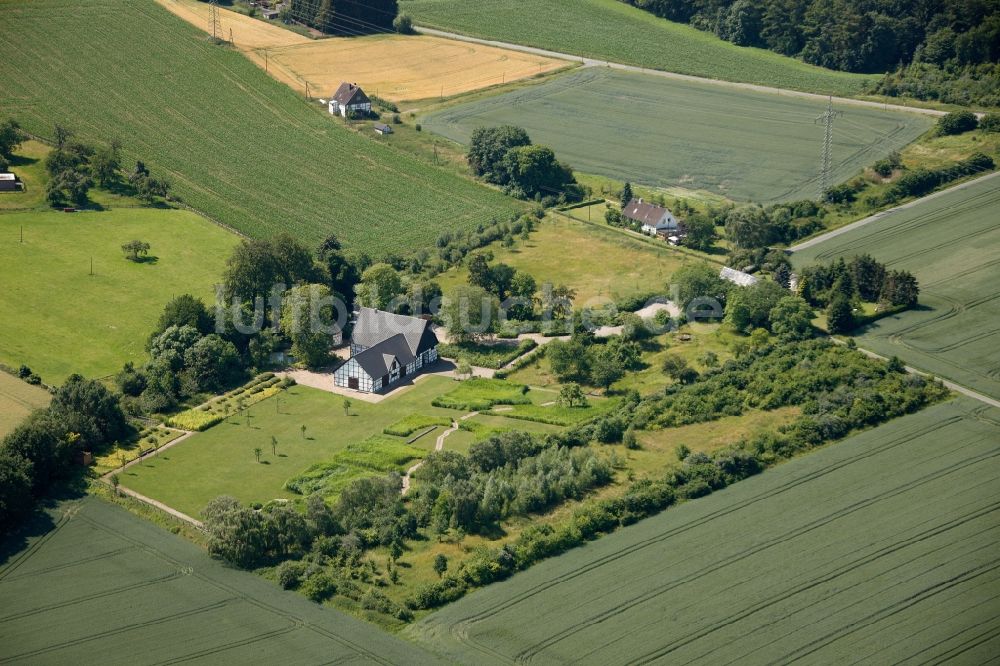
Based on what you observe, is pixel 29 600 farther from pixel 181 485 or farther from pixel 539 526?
pixel 539 526

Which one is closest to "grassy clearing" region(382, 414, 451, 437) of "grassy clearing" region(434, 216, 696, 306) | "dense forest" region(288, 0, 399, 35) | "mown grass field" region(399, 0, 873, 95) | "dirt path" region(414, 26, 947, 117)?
"grassy clearing" region(434, 216, 696, 306)

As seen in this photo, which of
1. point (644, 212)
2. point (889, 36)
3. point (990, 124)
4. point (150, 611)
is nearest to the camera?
point (150, 611)

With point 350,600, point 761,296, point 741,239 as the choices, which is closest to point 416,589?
point 350,600

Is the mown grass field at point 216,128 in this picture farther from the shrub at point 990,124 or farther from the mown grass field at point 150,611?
the shrub at point 990,124

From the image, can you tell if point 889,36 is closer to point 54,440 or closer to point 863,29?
point 863,29

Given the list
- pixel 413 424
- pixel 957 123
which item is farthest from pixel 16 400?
pixel 957 123

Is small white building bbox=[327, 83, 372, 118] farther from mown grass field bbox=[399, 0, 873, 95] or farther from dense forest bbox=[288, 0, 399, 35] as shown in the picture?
mown grass field bbox=[399, 0, 873, 95]

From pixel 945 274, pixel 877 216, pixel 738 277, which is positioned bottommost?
pixel 738 277
